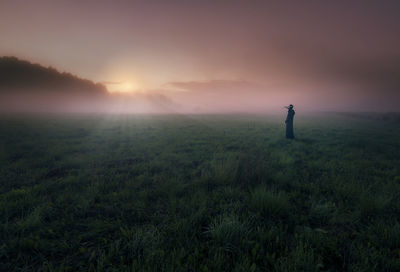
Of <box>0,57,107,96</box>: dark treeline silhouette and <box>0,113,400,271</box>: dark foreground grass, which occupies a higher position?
<box>0,57,107,96</box>: dark treeline silhouette

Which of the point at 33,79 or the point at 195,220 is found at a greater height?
the point at 33,79

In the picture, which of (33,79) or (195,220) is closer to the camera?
(195,220)

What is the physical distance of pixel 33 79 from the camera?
81.8 m

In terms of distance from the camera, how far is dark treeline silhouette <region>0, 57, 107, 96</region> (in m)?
74.7

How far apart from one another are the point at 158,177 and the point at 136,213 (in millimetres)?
2013

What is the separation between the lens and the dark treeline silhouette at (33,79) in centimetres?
7469

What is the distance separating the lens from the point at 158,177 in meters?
5.71

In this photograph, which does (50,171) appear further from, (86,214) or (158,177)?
(158,177)

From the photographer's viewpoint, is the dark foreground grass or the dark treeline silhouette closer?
the dark foreground grass

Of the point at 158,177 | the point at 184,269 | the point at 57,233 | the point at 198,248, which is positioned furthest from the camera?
the point at 158,177

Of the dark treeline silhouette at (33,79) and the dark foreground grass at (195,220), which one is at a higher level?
the dark treeline silhouette at (33,79)

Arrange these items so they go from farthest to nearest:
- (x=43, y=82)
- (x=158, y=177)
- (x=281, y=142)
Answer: (x=43, y=82)
(x=281, y=142)
(x=158, y=177)

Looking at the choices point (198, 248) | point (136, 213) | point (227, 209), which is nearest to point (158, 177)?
point (136, 213)

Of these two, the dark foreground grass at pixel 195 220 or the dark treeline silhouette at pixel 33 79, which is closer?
the dark foreground grass at pixel 195 220
